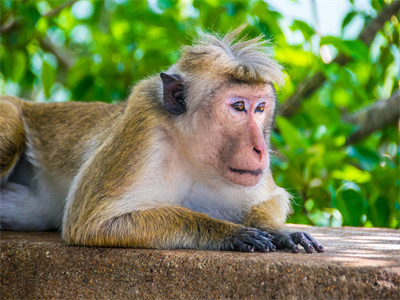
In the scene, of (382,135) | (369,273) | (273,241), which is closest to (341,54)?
(382,135)

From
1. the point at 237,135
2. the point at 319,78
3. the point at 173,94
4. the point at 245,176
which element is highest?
the point at 173,94

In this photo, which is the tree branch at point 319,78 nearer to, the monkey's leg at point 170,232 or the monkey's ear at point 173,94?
the monkey's ear at point 173,94

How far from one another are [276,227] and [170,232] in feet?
2.70

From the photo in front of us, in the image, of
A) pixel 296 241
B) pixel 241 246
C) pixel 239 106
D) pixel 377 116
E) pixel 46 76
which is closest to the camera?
pixel 241 246

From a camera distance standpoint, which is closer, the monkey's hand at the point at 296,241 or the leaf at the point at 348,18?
the monkey's hand at the point at 296,241

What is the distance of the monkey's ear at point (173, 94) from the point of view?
3.67m

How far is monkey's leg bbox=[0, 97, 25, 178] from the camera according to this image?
14.9 ft

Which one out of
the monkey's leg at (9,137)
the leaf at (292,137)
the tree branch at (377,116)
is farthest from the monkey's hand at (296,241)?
the tree branch at (377,116)

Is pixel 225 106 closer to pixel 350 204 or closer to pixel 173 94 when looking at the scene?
pixel 173 94

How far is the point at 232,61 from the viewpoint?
3566 millimetres

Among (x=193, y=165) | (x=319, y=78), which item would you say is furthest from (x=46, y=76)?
(x=193, y=165)

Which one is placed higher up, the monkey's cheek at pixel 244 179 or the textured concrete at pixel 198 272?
the monkey's cheek at pixel 244 179

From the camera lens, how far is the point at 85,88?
6793 mm

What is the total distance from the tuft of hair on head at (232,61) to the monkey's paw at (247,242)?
→ 1.13 m
